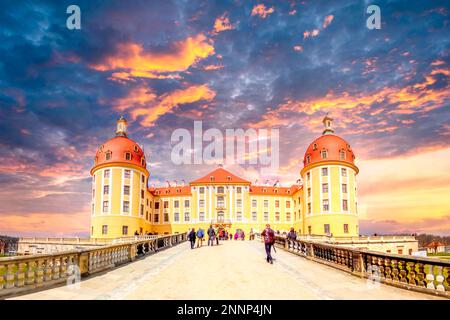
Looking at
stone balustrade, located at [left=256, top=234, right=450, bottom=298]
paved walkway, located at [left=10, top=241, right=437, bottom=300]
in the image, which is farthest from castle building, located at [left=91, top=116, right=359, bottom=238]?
paved walkway, located at [left=10, top=241, right=437, bottom=300]

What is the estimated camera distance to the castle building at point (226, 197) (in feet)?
173

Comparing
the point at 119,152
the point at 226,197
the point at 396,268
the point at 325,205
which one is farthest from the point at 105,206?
the point at 396,268

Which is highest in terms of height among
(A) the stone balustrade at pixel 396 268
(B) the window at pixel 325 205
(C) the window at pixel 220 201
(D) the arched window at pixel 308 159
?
(D) the arched window at pixel 308 159

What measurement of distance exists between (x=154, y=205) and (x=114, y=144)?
2157 cm

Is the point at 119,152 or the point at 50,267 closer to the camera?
the point at 50,267

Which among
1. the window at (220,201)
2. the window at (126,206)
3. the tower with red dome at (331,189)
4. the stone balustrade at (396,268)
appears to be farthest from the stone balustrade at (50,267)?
the window at (220,201)

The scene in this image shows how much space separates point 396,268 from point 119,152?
5083cm

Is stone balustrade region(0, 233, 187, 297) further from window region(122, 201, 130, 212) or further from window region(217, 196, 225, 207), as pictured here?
window region(217, 196, 225, 207)

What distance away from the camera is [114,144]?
57.3 meters

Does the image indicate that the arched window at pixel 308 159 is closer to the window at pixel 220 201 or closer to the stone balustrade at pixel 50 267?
the window at pixel 220 201

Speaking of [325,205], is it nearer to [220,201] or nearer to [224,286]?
[220,201]

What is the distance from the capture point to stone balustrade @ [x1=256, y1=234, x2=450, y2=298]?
30.3 ft

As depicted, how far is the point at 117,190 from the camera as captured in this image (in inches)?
2153
